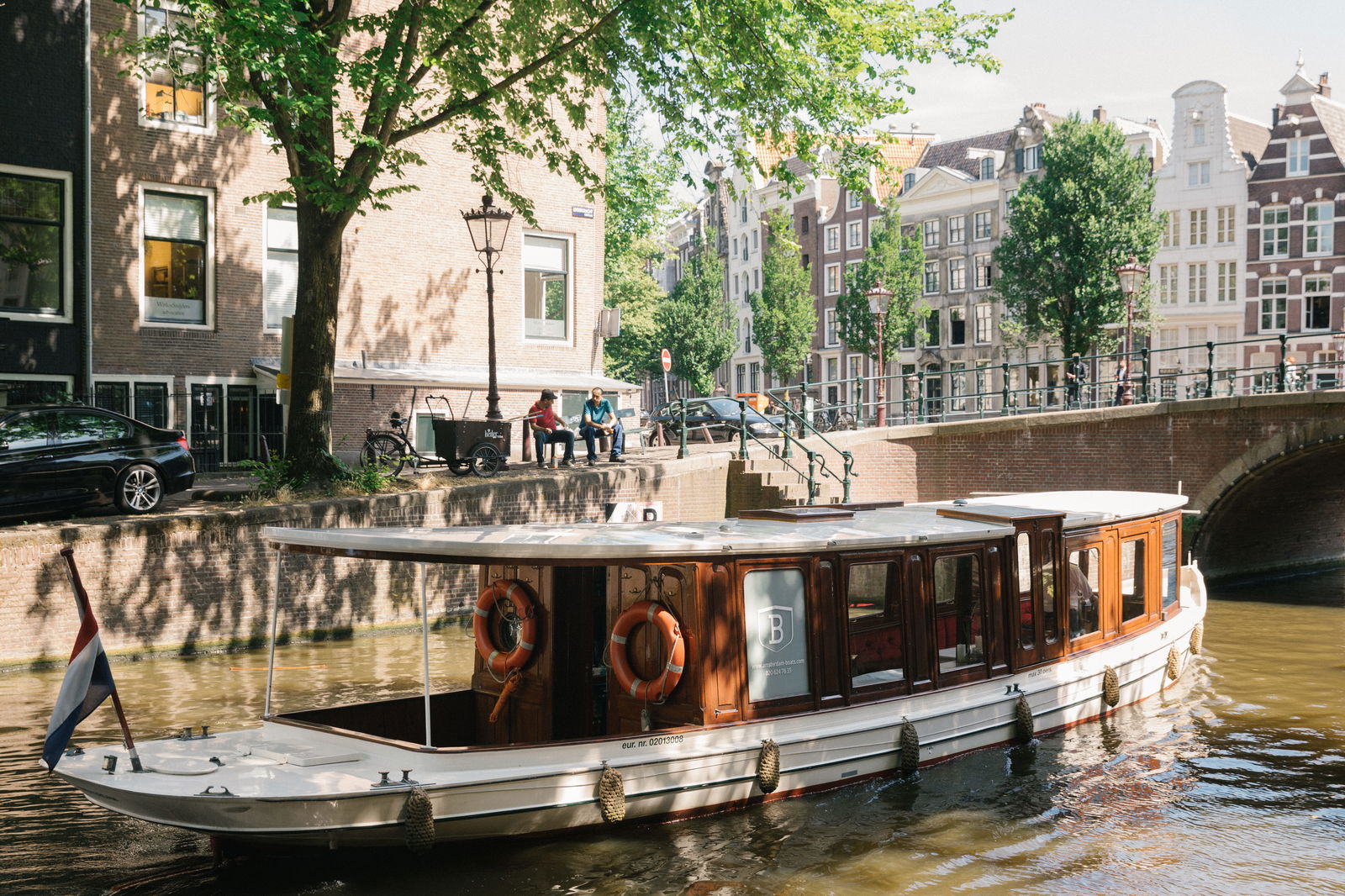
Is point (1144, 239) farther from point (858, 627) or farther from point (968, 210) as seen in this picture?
point (858, 627)

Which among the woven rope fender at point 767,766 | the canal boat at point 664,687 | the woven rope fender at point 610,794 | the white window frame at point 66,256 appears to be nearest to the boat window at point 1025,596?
the canal boat at point 664,687

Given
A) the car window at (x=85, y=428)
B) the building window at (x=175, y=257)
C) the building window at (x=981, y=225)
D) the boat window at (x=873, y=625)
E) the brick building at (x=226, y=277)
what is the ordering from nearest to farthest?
1. the boat window at (x=873, y=625)
2. the car window at (x=85, y=428)
3. the brick building at (x=226, y=277)
4. the building window at (x=175, y=257)
5. the building window at (x=981, y=225)

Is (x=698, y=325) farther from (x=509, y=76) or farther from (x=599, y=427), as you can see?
(x=509, y=76)

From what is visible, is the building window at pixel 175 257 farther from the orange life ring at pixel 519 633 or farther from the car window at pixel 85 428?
the orange life ring at pixel 519 633

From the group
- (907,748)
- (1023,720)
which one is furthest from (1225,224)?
(907,748)

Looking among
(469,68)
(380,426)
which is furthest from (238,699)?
(380,426)

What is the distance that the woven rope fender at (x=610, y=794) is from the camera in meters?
7.88

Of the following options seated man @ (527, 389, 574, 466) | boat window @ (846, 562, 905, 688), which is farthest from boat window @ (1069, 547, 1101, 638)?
seated man @ (527, 389, 574, 466)

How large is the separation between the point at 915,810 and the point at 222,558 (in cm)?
925

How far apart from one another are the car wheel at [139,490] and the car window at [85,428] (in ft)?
1.57

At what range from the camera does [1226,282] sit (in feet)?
138

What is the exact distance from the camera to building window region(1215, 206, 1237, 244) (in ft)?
138

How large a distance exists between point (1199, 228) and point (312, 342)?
36771 millimetres

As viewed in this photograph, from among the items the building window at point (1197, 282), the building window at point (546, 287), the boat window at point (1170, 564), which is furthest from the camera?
the building window at point (1197, 282)
